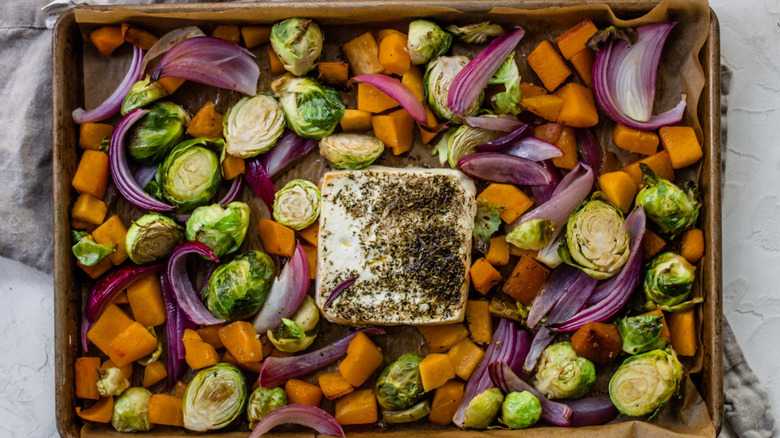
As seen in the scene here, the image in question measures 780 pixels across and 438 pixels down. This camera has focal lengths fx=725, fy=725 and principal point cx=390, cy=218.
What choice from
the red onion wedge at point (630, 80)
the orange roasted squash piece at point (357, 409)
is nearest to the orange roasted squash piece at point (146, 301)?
the orange roasted squash piece at point (357, 409)

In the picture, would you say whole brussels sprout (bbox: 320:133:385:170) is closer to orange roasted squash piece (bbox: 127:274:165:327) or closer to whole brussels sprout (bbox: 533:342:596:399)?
orange roasted squash piece (bbox: 127:274:165:327)

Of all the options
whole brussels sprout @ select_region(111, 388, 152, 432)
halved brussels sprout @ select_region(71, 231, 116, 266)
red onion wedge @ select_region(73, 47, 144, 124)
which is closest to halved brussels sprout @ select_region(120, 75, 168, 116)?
red onion wedge @ select_region(73, 47, 144, 124)

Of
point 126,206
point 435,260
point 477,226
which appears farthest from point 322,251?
point 126,206

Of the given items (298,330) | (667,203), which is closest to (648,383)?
(667,203)

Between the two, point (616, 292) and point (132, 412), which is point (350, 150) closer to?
point (616, 292)

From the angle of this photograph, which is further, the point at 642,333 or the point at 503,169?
Result: the point at 503,169

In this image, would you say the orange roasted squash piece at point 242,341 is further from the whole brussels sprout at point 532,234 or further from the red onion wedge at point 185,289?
the whole brussels sprout at point 532,234

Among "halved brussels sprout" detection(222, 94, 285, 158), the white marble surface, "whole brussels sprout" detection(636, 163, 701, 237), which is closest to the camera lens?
"whole brussels sprout" detection(636, 163, 701, 237)
